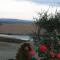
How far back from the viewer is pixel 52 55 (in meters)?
6.30

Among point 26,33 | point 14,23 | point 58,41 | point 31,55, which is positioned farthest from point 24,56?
point 26,33

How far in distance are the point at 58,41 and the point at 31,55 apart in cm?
70

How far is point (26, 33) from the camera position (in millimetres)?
12273

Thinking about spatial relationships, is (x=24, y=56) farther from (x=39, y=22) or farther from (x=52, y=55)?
(x=39, y=22)

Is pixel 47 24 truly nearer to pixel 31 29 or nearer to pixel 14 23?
pixel 31 29

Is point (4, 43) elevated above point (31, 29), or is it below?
below

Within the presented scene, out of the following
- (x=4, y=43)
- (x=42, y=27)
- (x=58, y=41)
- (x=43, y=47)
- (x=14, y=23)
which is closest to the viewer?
(x=43, y=47)

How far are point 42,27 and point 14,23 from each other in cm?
371

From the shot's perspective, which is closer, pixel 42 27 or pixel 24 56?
pixel 24 56

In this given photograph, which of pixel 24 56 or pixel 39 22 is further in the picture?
pixel 39 22

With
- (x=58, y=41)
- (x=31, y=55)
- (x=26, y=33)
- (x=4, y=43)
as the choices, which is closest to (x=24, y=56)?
(x=31, y=55)

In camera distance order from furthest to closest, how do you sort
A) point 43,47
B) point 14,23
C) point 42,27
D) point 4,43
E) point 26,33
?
point 4,43 → point 42,27 → point 26,33 → point 14,23 → point 43,47

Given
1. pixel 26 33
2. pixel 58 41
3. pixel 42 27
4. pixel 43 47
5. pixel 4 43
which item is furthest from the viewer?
pixel 4 43

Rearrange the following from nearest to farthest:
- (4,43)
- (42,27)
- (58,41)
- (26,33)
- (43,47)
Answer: (43,47)
(58,41)
(26,33)
(42,27)
(4,43)
